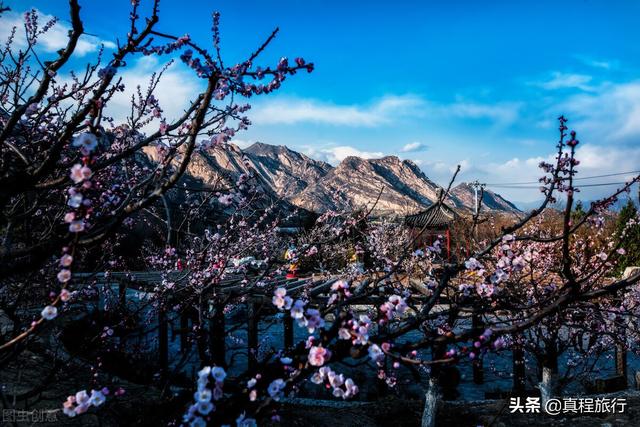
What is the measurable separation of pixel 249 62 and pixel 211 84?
3.62 ft

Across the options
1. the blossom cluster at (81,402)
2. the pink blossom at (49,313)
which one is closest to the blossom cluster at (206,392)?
the blossom cluster at (81,402)

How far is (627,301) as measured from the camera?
9.43 meters

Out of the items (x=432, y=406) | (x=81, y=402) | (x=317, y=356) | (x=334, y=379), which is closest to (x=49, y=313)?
(x=81, y=402)

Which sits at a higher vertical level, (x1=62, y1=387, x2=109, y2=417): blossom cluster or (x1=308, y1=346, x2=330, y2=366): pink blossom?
(x1=308, y1=346, x2=330, y2=366): pink blossom

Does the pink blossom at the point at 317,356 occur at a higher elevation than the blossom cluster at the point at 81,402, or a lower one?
higher

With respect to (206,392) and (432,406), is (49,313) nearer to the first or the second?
(206,392)

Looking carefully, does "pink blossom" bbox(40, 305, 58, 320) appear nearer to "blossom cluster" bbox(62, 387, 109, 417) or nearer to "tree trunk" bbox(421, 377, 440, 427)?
"blossom cluster" bbox(62, 387, 109, 417)

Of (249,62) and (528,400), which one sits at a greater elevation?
(249,62)

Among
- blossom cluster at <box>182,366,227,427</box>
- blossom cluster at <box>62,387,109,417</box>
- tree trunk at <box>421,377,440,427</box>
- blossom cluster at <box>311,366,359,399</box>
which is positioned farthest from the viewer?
tree trunk at <box>421,377,440,427</box>

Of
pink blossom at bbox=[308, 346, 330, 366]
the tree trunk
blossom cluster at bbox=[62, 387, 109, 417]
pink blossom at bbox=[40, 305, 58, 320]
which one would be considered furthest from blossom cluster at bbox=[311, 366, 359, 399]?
the tree trunk

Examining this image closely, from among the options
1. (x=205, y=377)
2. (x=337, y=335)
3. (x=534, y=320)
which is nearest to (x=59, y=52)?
(x=205, y=377)

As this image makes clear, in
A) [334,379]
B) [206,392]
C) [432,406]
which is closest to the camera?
[206,392]

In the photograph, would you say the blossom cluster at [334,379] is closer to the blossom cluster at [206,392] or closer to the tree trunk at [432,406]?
the blossom cluster at [206,392]

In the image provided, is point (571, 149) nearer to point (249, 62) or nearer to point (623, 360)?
point (249, 62)
